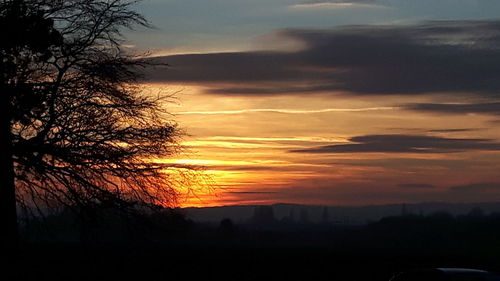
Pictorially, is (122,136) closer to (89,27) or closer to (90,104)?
(90,104)

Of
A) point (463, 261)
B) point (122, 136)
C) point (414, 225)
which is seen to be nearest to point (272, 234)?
point (414, 225)

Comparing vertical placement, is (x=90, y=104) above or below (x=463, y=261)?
above

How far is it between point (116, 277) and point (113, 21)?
7.83 metres

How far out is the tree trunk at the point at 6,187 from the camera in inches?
1035

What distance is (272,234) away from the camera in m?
54.5

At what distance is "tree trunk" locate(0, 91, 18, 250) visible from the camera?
2630 centimetres

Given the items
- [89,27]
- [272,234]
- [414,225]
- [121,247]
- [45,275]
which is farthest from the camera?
[414,225]

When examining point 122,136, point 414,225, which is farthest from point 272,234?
point 122,136

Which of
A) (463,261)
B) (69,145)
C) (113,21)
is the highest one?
(113,21)

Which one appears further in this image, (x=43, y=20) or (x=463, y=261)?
(x=463, y=261)

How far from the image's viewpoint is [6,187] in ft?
87.4

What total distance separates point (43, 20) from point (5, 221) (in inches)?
242

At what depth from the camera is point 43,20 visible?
88.3 feet

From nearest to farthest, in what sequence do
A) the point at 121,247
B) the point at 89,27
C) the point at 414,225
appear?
the point at 89,27 → the point at 121,247 → the point at 414,225
